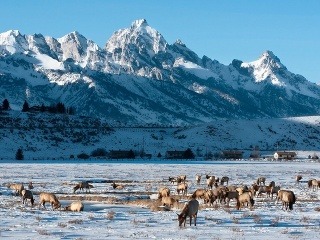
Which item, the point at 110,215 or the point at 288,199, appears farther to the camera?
the point at 288,199

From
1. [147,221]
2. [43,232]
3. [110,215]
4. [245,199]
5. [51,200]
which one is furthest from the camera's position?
[245,199]

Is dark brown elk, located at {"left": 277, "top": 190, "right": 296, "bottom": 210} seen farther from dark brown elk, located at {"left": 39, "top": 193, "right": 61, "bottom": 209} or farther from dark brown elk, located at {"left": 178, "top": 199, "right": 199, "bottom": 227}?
dark brown elk, located at {"left": 39, "top": 193, "right": 61, "bottom": 209}

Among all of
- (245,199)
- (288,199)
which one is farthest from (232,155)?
(288,199)

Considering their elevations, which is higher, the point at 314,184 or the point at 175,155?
the point at 175,155

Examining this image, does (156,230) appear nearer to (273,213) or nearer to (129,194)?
(273,213)

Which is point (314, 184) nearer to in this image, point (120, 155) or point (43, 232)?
point (43, 232)

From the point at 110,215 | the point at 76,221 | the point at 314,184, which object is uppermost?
the point at 314,184

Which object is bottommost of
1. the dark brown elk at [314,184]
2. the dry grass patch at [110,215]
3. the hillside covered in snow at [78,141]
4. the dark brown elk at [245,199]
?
the dry grass patch at [110,215]

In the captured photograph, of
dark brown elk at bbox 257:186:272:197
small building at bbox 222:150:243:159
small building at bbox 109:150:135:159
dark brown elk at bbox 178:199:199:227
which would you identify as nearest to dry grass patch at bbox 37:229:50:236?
dark brown elk at bbox 178:199:199:227

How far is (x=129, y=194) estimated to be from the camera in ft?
156

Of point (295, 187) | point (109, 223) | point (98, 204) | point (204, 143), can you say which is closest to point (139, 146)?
point (204, 143)

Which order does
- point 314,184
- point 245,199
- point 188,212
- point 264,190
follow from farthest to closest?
point 314,184
point 264,190
point 245,199
point 188,212

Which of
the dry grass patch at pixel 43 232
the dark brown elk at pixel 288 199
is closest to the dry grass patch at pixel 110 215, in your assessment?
the dry grass patch at pixel 43 232

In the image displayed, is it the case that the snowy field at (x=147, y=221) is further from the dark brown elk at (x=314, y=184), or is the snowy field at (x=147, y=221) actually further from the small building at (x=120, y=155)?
the small building at (x=120, y=155)
